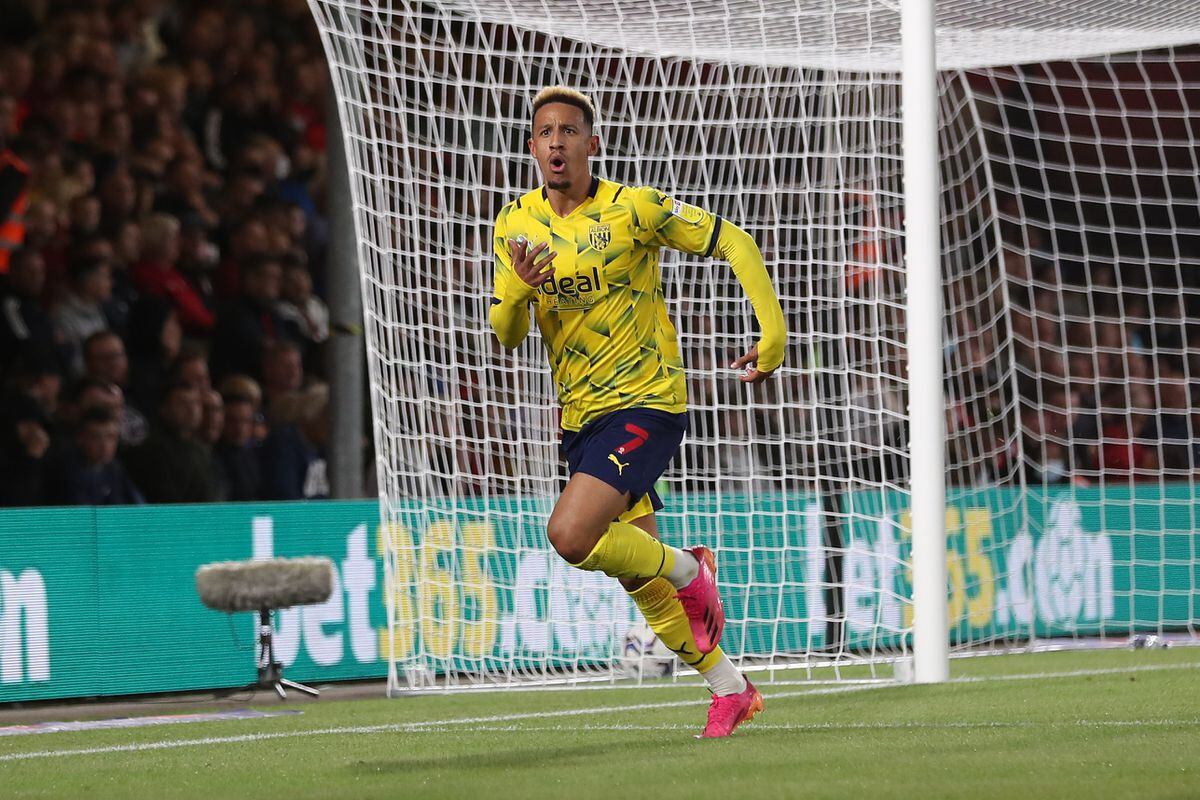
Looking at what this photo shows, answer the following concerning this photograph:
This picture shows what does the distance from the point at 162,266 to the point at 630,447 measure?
5800 millimetres

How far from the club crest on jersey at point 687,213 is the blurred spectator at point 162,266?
5481mm

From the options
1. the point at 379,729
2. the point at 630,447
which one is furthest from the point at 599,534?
the point at 379,729

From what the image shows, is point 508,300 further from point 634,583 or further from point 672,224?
point 634,583

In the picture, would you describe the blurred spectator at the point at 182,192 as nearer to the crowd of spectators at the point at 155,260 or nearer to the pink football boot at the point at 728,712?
the crowd of spectators at the point at 155,260

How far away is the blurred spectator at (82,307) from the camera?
1032 cm

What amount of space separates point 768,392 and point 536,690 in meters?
2.57

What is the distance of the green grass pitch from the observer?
4.98 m

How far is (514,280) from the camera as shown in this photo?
237 inches

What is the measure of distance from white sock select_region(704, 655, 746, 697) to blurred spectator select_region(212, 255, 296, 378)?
584 centimetres

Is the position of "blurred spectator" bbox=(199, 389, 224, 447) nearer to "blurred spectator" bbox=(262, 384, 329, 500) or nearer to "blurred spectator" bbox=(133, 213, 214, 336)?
"blurred spectator" bbox=(262, 384, 329, 500)

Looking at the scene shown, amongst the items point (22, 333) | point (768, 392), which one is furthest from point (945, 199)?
point (22, 333)

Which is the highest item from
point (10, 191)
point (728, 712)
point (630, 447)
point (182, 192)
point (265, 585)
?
point (182, 192)

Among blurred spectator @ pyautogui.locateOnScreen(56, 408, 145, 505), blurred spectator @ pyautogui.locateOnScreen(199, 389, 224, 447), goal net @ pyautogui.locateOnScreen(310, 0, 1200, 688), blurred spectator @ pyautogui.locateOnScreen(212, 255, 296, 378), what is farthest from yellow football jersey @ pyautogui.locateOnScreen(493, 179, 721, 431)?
blurred spectator @ pyautogui.locateOnScreen(212, 255, 296, 378)

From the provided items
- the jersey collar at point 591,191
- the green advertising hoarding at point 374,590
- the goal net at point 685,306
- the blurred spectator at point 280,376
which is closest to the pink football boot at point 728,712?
the jersey collar at point 591,191
